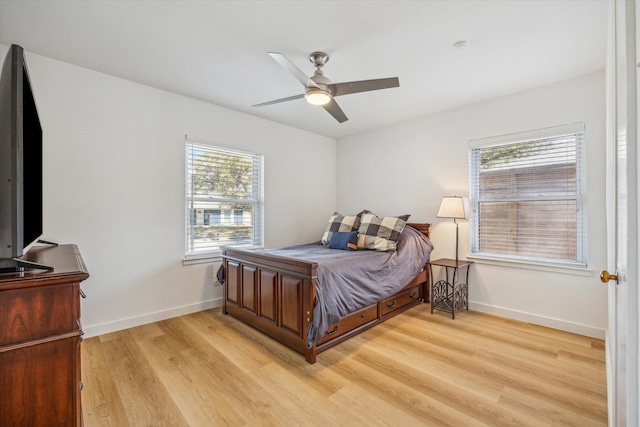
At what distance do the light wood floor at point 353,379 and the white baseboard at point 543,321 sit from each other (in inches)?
4.3

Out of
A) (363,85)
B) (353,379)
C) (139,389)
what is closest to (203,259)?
(139,389)

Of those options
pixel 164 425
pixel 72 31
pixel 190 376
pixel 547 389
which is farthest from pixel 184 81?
pixel 547 389

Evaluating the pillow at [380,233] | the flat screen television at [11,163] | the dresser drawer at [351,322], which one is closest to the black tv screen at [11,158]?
the flat screen television at [11,163]

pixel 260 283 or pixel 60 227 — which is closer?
pixel 60 227

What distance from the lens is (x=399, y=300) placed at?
3346mm

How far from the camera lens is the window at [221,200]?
11.3ft

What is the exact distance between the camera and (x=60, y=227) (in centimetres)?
258

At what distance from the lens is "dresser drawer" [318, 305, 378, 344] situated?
2.50 meters

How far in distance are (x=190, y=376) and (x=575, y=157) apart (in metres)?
3.96

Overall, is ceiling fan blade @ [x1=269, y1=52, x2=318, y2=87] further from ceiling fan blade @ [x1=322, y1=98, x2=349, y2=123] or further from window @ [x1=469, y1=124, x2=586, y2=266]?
window @ [x1=469, y1=124, x2=586, y2=266]

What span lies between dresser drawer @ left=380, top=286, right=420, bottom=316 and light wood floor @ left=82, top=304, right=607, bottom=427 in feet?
0.76

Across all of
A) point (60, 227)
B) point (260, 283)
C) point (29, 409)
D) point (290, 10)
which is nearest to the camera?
point (29, 409)

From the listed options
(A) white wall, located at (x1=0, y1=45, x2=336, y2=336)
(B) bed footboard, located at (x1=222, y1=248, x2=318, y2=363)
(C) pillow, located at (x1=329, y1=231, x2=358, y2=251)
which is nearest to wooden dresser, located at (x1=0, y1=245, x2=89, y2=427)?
(B) bed footboard, located at (x1=222, y1=248, x2=318, y2=363)

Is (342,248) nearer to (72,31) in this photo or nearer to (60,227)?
(60,227)
